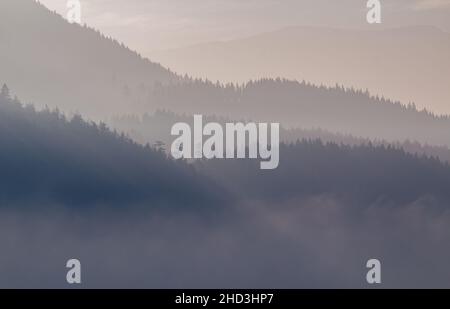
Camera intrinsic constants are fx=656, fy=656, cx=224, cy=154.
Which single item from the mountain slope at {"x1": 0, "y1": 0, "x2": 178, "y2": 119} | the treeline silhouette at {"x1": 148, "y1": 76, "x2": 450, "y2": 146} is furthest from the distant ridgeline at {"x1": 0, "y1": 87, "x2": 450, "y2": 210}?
the mountain slope at {"x1": 0, "y1": 0, "x2": 178, "y2": 119}

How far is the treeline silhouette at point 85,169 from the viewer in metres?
47.3

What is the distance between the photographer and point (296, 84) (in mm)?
42156

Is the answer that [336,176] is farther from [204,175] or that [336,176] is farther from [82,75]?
[82,75]

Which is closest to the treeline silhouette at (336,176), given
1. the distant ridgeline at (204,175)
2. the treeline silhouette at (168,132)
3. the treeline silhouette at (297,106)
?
the distant ridgeline at (204,175)

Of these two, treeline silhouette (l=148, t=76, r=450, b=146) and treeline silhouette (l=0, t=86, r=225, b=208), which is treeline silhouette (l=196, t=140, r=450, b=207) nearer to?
treeline silhouette (l=148, t=76, r=450, b=146)

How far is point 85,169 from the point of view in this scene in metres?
61.2

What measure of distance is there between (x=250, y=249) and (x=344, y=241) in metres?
5.50

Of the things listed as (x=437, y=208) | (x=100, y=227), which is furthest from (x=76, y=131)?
(x=437, y=208)

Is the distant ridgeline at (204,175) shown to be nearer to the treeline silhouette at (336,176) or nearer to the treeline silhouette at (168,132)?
the treeline silhouette at (336,176)

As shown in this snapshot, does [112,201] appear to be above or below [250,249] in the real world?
above

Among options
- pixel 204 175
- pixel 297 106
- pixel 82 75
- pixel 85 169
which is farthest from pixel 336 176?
pixel 85 169

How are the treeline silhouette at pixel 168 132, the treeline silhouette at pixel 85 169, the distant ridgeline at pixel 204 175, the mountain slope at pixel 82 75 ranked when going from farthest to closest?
the treeline silhouette at pixel 85 169 → the mountain slope at pixel 82 75 → the distant ridgeline at pixel 204 175 → the treeline silhouette at pixel 168 132

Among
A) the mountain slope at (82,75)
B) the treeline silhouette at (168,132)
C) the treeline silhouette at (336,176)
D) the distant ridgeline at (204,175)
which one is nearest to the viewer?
the treeline silhouette at (168,132)
